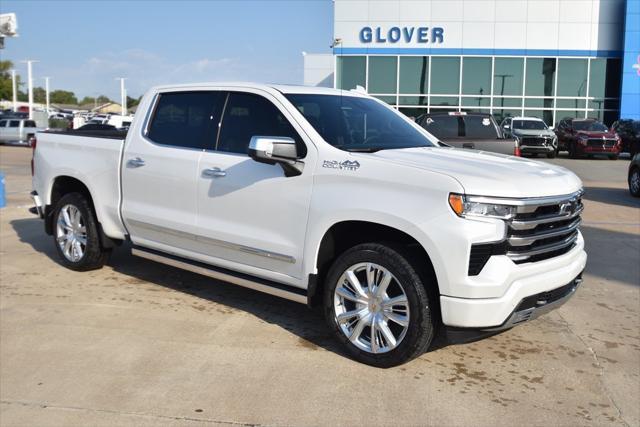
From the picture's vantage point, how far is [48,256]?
7.66 metres

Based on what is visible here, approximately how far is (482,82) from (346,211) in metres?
31.2

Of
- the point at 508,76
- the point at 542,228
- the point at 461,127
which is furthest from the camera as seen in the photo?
the point at 508,76

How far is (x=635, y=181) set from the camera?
14.0m

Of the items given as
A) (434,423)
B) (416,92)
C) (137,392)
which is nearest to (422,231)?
(434,423)

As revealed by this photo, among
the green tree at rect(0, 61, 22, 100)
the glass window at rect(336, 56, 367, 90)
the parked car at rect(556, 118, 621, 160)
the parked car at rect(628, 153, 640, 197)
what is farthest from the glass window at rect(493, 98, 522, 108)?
the green tree at rect(0, 61, 22, 100)

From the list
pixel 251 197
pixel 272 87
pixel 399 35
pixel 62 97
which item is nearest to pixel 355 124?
pixel 272 87

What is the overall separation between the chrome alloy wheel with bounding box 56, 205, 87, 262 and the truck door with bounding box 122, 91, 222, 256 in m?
0.83

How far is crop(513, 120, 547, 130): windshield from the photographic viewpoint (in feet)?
87.6

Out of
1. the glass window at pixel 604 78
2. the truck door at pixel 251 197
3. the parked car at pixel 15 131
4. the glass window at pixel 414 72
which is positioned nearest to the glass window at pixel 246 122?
the truck door at pixel 251 197

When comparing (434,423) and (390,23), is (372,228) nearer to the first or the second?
(434,423)

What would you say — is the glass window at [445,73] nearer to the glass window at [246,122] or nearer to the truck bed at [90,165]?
the truck bed at [90,165]

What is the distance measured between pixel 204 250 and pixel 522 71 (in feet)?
103

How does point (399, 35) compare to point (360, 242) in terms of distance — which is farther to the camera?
point (399, 35)

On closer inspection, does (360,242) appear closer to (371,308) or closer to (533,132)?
(371,308)
